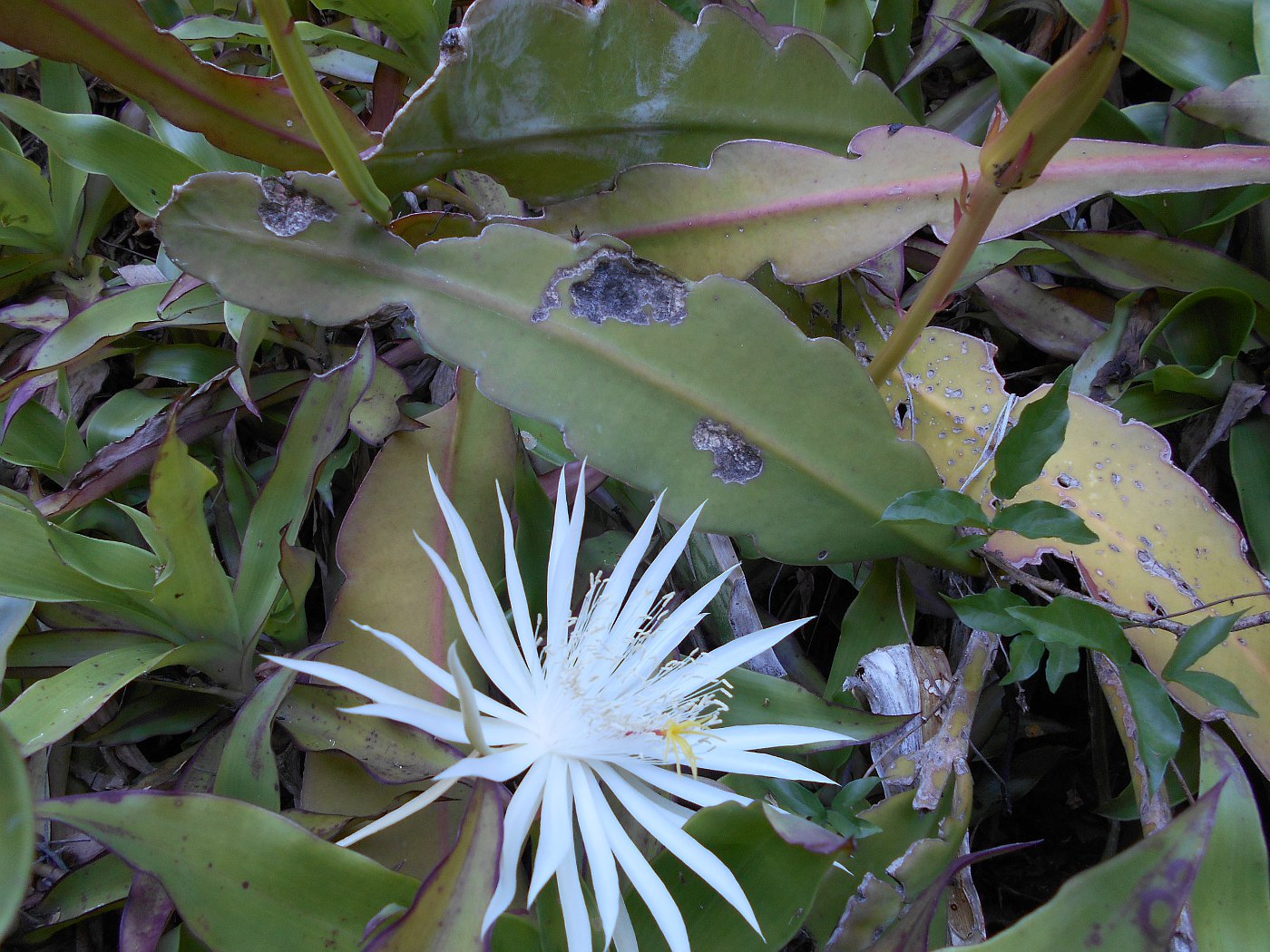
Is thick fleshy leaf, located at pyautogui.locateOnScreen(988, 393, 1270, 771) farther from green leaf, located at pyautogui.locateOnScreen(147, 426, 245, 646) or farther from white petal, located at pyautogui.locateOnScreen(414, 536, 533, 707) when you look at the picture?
green leaf, located at pyautogui.locateOnScreen(147, 426, 245, 646)

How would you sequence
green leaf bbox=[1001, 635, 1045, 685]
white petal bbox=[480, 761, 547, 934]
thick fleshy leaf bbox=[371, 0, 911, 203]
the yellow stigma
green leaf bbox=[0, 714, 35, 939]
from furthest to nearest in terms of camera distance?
thick fleshy leaf bbox=[371, 0, 911, 203], green leaf bbox=[1001, 635, 1045, 685], the yellow stigma, white petal bbox=[480, 761, 547, 934], green leaf bbox=[0, 714, 35, 939]

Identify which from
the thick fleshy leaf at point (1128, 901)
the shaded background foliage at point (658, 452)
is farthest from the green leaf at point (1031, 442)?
the thick fleshy leaf at point (1128, 901)

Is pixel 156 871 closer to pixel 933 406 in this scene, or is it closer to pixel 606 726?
pixel 606 726

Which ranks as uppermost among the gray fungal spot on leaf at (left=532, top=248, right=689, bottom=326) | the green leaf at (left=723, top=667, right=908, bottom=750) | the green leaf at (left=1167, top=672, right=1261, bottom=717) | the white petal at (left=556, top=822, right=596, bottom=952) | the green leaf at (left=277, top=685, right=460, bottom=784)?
the gray fungal spot on leaf at (left=532, top=248, right=689, bottom=326)

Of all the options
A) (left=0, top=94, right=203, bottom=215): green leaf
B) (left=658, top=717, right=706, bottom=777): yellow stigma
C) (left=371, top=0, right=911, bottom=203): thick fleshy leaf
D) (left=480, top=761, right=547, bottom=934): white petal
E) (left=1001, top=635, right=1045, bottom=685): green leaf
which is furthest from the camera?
(left=0, top=94, right=203, bottom=215): green leaf

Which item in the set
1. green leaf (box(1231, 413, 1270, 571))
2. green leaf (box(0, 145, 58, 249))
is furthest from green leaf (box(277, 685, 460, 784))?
green leaf (box(1231, 413, 1270, 571))

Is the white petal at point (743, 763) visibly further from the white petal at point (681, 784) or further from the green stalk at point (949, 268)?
the green stalk at point (949, 268)
